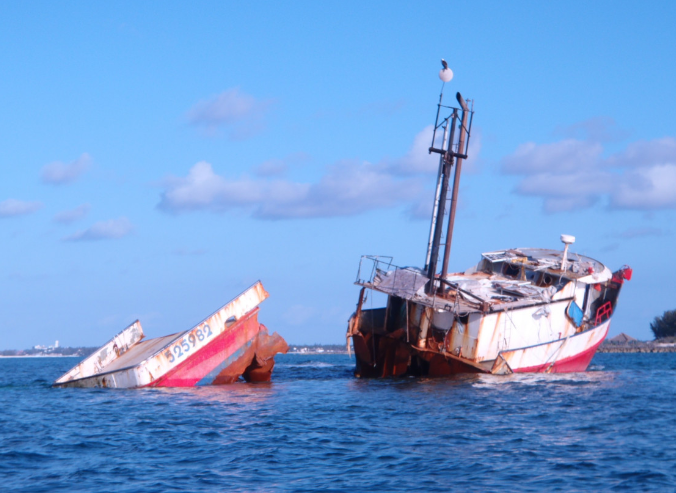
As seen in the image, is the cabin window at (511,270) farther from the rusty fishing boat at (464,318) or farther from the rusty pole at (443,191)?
the rusty pole at (443,191)

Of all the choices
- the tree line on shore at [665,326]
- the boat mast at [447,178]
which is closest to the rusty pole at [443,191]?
the boat mast at [447,178]

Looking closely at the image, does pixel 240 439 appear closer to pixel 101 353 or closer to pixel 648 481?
pixel 648 481

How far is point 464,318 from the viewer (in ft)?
87.2

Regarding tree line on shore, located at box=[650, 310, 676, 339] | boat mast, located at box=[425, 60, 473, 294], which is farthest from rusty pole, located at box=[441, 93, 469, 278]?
tree line on shore, located at box=[650, 310, 676, 339]

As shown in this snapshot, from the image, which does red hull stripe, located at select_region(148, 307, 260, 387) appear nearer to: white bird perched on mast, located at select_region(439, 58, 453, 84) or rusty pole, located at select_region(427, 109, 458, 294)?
rusty pole, located at select_region(427, 109, 458, 294)

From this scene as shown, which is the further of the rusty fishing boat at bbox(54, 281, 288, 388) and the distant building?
the distant building

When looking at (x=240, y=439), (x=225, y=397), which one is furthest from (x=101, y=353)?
(x=240, y=439)

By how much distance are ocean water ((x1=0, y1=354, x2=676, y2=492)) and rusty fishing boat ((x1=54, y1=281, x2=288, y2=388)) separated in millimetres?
662

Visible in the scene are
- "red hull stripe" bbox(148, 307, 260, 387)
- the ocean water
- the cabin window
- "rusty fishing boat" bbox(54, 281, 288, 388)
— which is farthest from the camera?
the cabin window

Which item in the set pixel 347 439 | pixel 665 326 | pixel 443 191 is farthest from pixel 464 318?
pixel 665 326

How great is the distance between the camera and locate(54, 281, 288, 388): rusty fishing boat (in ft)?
79.2

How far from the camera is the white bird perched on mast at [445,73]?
2740 centimetres

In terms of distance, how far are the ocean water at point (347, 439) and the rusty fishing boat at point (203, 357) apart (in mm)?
662

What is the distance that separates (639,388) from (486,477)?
15.8 metres
